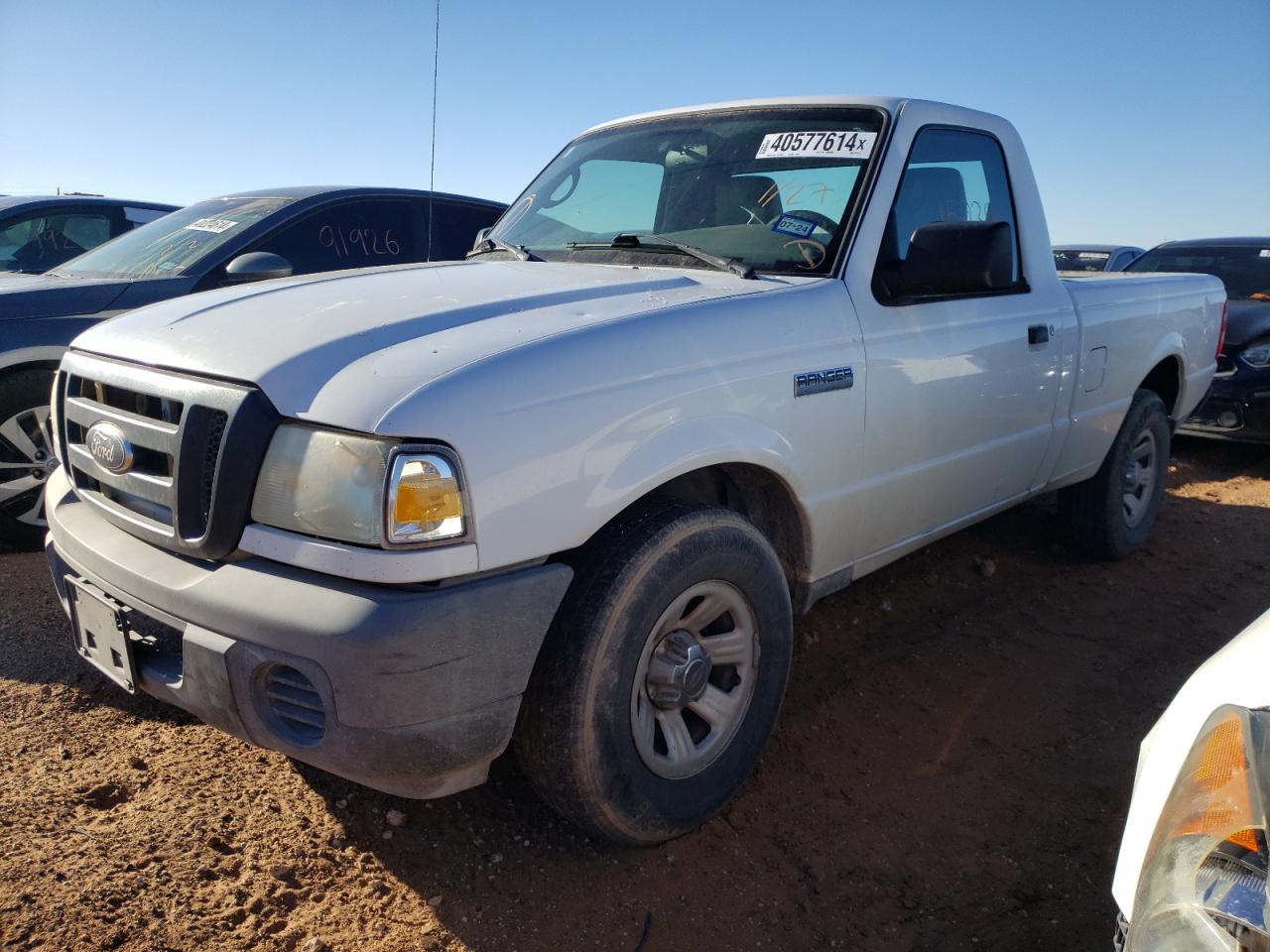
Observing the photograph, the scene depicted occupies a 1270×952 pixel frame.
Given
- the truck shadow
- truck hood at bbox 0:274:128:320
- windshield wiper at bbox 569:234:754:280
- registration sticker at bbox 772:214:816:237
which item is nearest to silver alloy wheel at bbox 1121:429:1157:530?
the truck shadow

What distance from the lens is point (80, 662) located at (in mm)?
3264

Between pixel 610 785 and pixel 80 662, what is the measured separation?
2.14m

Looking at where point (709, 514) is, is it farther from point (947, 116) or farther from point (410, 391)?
point (947, 116)

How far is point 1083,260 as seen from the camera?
42.1 ft

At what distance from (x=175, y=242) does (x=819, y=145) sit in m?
3.44

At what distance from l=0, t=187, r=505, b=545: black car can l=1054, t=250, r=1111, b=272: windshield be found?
9586 mm

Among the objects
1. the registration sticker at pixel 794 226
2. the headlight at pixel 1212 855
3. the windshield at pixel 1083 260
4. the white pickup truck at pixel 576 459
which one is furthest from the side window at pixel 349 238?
the windshield at pixel 1083 260

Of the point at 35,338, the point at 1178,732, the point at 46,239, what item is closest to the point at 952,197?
the point at 1178,732

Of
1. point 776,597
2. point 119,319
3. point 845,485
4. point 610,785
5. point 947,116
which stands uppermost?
point 947,116

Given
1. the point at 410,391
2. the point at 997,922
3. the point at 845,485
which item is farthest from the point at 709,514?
the point at 997,922

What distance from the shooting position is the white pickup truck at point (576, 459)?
1885 millimetres

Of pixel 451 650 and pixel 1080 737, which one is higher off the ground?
pixel 451 650

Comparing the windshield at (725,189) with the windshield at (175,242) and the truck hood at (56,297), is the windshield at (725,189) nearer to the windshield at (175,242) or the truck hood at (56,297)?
the windshield at (175,242)

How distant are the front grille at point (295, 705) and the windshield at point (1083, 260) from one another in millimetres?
12757
